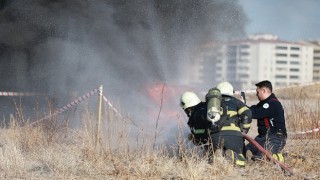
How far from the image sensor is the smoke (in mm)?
14938

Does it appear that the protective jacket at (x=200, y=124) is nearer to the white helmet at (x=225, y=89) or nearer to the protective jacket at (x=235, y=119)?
the protective jacket at (x=235, y=119)

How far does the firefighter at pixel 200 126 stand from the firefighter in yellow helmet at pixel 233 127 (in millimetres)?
137

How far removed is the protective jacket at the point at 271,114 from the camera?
30.6ft

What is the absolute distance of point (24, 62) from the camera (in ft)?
51.2

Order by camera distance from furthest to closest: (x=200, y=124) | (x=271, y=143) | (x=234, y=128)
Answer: (x=271, y=143)
(x=200, y=124)
(x=234, y=128)

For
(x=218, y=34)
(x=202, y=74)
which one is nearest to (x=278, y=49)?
(x=202, y=74)

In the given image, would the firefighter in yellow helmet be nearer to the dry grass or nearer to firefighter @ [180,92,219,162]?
firefighter @ [180,92,219,162]

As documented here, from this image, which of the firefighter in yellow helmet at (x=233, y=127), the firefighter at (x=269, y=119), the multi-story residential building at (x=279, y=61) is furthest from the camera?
the multi-story residential building at (x=279, y=61)

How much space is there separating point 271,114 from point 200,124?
125cm

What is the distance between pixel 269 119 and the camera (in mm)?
9406

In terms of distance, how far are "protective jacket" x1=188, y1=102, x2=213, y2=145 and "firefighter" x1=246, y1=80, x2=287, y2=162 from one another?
0.90 m

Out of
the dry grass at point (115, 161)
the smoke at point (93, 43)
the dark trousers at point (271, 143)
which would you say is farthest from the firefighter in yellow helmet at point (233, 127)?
the smoke at point (93, 43)

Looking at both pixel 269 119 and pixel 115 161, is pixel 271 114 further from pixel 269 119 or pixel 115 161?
pixel 115 161

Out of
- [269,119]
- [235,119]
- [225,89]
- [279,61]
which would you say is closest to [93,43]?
[225,89]
